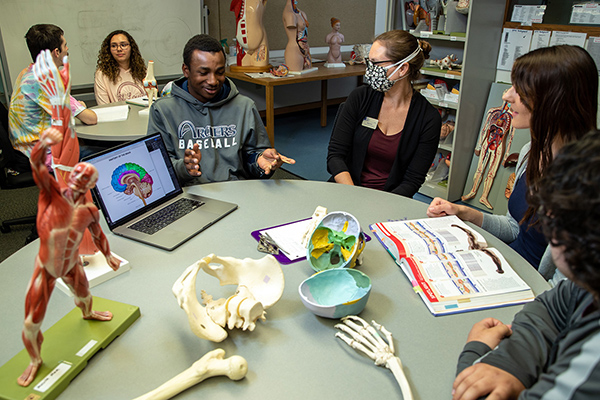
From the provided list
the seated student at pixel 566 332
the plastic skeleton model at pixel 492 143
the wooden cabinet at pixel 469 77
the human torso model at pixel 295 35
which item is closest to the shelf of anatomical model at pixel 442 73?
the wooden cabinet at pixel 469 77

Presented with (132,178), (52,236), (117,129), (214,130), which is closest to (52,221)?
(52,236)

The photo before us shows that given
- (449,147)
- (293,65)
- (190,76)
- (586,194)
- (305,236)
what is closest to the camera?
(586,194)

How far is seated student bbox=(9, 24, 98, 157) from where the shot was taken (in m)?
2.09

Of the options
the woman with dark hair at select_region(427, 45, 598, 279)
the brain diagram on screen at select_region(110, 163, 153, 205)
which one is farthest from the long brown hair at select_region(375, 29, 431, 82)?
the brain diagram on screen at select_region(110, 163, 153, 205)

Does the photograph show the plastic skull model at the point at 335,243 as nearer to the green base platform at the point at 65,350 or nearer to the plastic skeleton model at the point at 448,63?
the green base platform at the point at 65,350

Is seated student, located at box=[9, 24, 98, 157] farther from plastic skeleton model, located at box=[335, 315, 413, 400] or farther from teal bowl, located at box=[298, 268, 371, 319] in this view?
plastic skeleton model, located at box=[335, 315, 413, 400]

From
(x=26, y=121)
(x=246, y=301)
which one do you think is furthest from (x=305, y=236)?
(x=26, y=121)

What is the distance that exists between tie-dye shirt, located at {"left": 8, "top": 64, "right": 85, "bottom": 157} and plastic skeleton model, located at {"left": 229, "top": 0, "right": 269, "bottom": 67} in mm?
1944

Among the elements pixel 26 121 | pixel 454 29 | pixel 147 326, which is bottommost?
pixel 147 326

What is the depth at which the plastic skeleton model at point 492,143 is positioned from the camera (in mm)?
2951

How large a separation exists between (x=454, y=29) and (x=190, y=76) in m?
2.04

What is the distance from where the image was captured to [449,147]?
3.21 metres

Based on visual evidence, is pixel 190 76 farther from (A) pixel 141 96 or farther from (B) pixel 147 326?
(A) pixel 141 96

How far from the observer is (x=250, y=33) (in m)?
3.91
